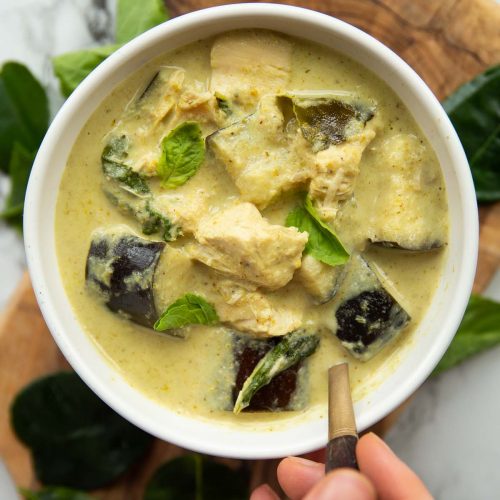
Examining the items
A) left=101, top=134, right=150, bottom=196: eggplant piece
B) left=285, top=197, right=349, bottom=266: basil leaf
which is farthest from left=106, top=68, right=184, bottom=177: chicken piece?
left=285, top=197, right=349, bottom=266: basil leaf

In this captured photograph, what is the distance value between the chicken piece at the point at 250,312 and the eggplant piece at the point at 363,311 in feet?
0.67

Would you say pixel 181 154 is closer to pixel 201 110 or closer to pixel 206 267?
pixel 201 110

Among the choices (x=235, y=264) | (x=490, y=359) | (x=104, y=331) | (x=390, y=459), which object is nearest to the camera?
(x=390, y=459)

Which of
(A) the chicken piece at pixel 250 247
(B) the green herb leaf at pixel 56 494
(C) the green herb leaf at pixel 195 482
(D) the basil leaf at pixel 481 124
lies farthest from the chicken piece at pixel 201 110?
(B) the green herb leaf at pixel 56 494

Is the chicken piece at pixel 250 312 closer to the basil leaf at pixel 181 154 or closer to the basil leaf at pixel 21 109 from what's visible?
the basil leaf at pixel 181 154

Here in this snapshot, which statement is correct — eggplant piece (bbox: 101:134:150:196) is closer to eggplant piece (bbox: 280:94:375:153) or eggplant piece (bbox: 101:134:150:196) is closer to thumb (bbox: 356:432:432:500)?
eggplant piece (bbox: 280:94:375:153)

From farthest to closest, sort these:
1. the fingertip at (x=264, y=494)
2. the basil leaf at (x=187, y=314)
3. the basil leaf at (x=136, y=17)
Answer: the basil leaf at (x=136, y=17) → the fingertip at (x=264, y=494) → the basil leaf at (x=187, y=314)

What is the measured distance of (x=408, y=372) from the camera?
3.04 metres

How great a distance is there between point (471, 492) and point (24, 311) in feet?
8.05

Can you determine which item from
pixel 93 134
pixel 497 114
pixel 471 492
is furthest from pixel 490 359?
pixel 93 134

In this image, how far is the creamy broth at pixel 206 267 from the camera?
2.98 meters

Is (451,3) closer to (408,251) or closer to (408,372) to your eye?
(408,251)

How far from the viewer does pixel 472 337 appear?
357cm

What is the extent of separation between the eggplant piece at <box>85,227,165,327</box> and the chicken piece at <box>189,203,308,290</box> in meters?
0.20
